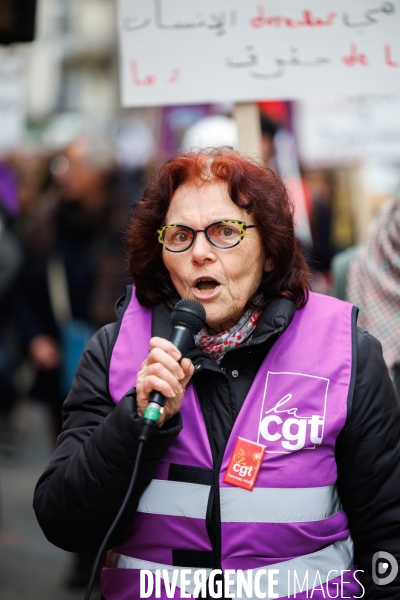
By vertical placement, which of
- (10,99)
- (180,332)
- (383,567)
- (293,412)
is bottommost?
(383,567)

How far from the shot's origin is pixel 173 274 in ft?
8.44

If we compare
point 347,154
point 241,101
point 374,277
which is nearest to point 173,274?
point 241,101

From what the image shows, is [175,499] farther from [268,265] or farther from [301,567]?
[268,265]

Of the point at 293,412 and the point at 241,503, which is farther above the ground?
the point at 293,412

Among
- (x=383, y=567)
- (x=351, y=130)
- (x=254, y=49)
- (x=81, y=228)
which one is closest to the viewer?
(x=383, y=567)

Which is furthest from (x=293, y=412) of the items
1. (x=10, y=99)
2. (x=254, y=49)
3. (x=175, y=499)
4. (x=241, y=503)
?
(x=10, y=99)

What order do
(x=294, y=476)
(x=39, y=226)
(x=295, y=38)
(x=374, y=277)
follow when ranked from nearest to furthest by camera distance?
1. (x=294, y=476)
2. (x=295, y=38)
3. (x=374, y=277)
4. (x=39, y=226)

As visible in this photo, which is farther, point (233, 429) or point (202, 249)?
point (202, 249)

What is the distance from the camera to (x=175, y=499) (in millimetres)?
2314

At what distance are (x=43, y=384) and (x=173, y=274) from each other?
10.1 ft

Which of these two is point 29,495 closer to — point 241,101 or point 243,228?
point 241,101

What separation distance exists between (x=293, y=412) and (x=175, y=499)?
0.40m

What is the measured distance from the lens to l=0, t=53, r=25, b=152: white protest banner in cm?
691

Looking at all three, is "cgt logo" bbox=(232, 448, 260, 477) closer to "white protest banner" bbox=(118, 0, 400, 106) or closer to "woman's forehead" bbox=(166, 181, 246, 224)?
"woman's forehead" bbox=(166, 181, 246, 224)
